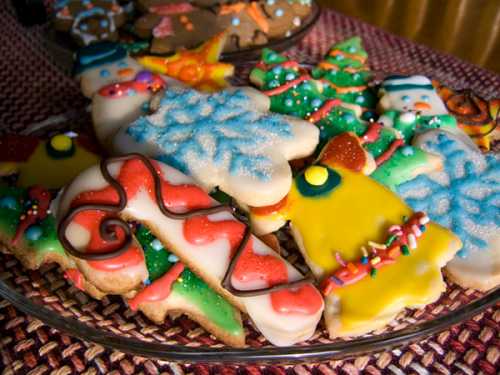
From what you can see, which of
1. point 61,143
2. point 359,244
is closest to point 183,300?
point 359,244

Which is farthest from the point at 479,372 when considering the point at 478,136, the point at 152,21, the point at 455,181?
the point at 152,21

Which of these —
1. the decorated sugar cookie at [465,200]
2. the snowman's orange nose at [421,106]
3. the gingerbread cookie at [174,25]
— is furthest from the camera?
the gingerbread cookie at [174,25]

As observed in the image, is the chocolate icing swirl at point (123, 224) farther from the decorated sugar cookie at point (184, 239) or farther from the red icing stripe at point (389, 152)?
the red icing stripe at point (389, 152)

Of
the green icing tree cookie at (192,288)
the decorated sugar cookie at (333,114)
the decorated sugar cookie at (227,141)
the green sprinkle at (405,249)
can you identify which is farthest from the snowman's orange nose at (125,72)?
the green sprinkle at (405,249)

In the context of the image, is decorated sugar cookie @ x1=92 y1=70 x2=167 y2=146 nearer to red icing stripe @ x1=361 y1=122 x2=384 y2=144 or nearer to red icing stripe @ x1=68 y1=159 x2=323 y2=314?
red icing stripe @ x1=68 y1=159 x2=323 y2=314

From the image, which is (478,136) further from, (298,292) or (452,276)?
(298,292)

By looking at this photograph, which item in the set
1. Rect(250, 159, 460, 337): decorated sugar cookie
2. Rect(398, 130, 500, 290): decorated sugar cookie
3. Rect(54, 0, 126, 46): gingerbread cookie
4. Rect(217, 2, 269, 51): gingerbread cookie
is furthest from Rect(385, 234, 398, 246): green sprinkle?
Rect(54, 0, 126, 46): gingerbread cookie
